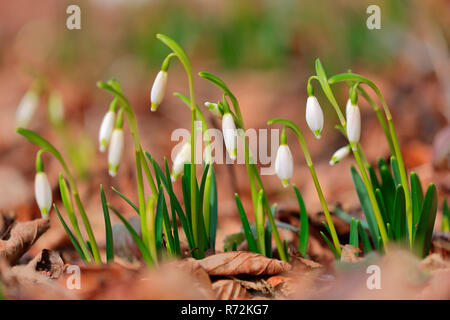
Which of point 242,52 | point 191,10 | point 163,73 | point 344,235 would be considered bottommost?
point 344,235

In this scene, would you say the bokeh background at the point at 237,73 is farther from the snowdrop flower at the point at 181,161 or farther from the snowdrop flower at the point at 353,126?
the snowdrop flower at the point at 353,126

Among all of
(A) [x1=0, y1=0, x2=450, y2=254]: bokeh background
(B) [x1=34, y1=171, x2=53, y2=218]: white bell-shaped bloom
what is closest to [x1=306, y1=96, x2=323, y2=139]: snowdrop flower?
(B) [x1=34, y1=171, x2=53, y2=218]: white bell-shaped bloom

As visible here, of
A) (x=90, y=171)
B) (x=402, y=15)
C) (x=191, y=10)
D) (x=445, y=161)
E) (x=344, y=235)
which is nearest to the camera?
(x=344, y=235)

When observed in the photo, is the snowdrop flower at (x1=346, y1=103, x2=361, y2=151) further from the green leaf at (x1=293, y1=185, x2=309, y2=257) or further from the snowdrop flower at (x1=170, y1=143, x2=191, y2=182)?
the snowdrop flower at (x1=170, y1=143, x2=191, y2=182)

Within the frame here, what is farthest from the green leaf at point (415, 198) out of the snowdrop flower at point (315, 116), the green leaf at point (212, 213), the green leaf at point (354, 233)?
the green leaf at point (212, 213)
